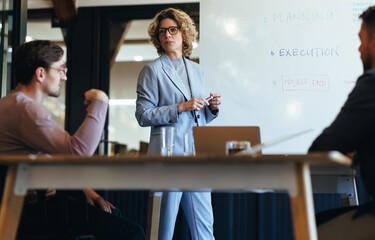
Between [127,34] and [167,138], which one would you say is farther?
[127,34]

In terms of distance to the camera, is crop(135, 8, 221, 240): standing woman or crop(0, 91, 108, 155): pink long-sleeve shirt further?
crop(135, 8, 221, 240): standing woman

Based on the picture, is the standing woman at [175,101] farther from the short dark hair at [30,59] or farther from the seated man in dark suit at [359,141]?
the seated man in dark suit at [359,141]

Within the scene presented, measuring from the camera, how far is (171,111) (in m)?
2.53

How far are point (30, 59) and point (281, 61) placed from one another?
2.01m

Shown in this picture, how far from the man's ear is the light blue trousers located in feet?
3.38

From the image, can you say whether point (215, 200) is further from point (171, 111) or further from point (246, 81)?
point (171, 111)

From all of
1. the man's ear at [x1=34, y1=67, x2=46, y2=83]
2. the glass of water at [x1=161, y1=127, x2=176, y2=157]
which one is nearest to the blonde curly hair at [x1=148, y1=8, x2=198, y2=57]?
the glass of water at [x1=161, y1=127, x2=176, y2=157]

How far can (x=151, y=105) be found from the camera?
264 centimetres

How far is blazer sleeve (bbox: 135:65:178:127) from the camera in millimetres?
2529

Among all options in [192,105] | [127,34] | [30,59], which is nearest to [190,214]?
[192,105]

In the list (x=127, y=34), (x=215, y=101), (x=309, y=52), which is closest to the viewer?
(x=215, y=101)

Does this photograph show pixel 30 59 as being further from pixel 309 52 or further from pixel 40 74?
pixel 309 52

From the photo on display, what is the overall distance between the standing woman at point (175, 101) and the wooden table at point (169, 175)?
113 centimetres

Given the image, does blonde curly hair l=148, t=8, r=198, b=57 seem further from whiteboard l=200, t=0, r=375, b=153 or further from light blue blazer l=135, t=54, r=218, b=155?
whiteboard l=200, t=0, r=375, b=153
